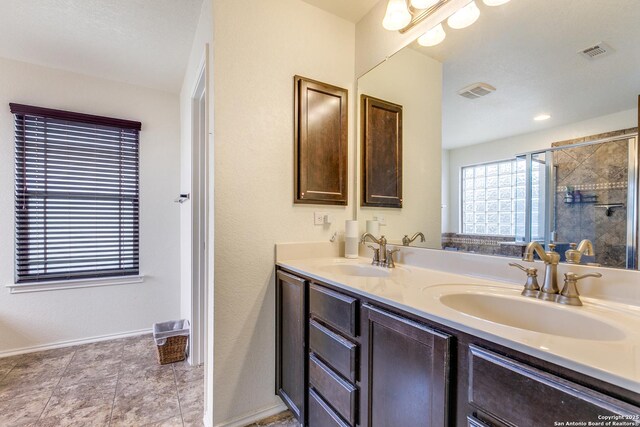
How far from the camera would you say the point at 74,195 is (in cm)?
265

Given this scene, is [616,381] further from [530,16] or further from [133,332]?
[133,332]

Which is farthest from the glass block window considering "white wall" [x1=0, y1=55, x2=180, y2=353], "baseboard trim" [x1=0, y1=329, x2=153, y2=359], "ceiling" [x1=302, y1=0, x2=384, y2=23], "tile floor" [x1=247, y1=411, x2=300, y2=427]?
"baseboard trim" [x1=0, y1=329, x2=153, y2=359]

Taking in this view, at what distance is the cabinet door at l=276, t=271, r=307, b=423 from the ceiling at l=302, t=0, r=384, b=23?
5.64ft

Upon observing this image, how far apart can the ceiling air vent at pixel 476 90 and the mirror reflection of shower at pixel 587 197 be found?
0.39m

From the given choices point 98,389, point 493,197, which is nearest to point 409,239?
point 493,197

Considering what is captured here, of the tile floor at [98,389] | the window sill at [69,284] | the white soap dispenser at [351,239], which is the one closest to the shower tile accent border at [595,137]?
the white soap dispenser at [351,239]

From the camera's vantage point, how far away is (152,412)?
173 centimetres

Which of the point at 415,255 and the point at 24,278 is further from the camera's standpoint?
the point at 24,278

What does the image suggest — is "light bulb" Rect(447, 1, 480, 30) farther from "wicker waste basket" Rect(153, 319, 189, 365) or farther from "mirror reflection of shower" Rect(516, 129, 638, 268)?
"wicker waste basket" Rect(153, 319, 189, 365)

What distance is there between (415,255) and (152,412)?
1.83 m

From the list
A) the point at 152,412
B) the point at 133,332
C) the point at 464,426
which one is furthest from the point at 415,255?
the point at 133,332

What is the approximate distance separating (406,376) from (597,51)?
4.20ft

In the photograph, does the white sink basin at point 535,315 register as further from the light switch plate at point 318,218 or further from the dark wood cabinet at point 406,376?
the light switch plate at point 318,218

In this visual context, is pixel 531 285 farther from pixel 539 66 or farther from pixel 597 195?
pixel 539 66
